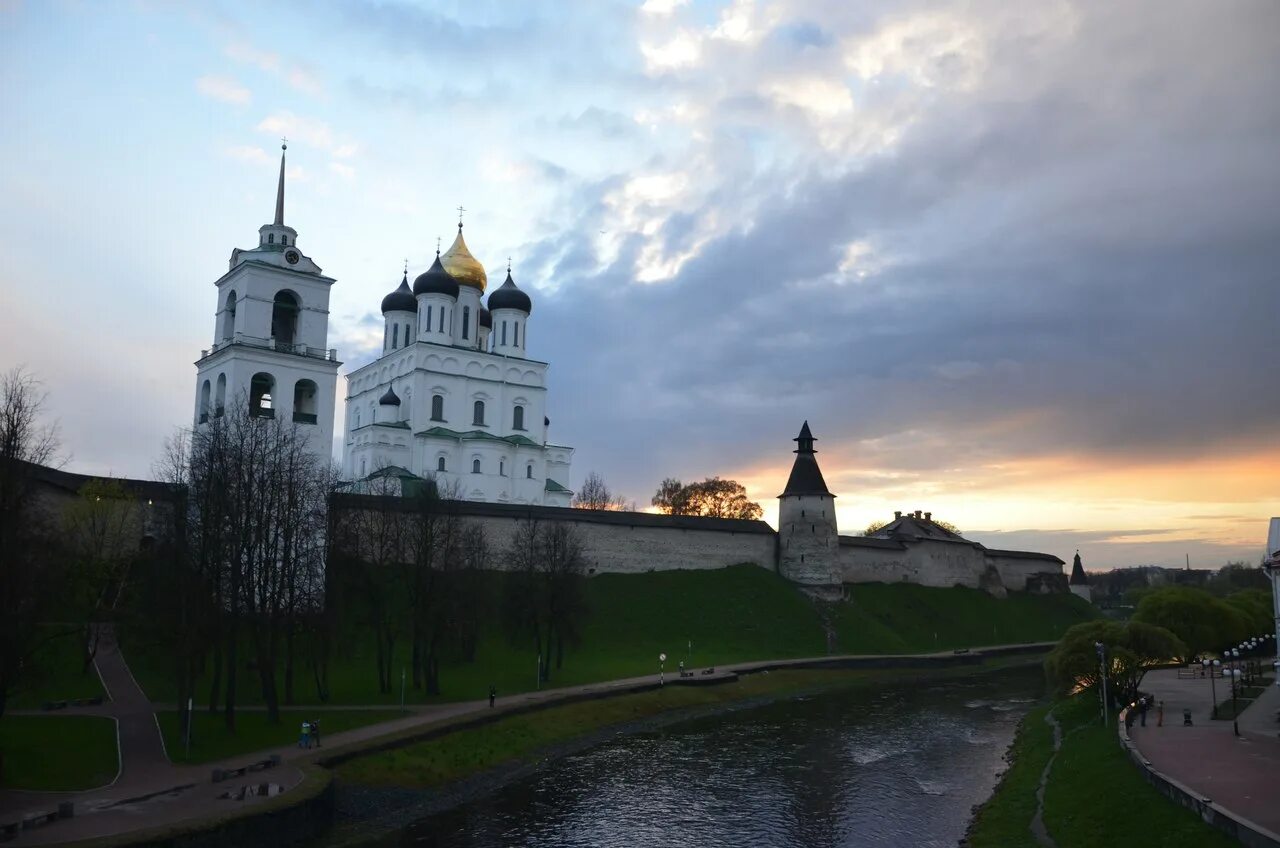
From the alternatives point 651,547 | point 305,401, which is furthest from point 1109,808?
point 651,547

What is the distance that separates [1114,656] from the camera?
27.6m

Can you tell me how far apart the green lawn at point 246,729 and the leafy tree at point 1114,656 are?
18535 millimetres

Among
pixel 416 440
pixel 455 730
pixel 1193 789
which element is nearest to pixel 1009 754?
pixel 1193 789

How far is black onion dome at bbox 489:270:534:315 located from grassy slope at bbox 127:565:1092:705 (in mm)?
19054

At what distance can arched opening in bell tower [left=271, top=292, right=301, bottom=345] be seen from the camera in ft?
123

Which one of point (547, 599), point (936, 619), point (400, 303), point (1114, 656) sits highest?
point (400, 303)

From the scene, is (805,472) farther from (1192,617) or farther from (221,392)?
(221,392)

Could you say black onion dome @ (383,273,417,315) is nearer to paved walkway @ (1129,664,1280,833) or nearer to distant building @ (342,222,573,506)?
distant building @ (342,222,573,506)

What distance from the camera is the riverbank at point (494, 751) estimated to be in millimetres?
19297

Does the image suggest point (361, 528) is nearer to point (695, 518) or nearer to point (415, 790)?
point (415, 790)

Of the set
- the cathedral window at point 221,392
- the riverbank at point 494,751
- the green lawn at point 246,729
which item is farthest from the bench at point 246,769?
the cathedral window at point 221,392

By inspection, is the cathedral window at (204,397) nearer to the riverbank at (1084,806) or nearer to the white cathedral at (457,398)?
the white cathedral at (457,398)

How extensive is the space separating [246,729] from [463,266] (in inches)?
1579

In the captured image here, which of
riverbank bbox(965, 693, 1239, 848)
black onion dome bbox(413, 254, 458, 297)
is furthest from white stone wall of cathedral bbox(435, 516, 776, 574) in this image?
riverbank bbox(965, 693, 1239, 848)
